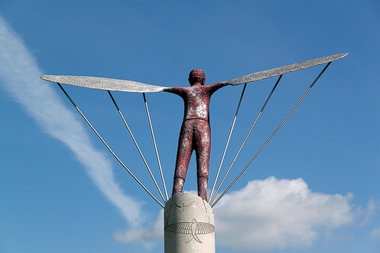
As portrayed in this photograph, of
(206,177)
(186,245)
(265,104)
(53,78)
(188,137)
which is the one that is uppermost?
(53,78)

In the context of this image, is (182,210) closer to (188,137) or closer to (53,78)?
(188,137)

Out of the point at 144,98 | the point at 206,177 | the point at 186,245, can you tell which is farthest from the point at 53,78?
the point at 186,245

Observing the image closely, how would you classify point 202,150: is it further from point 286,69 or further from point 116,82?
point 116,82

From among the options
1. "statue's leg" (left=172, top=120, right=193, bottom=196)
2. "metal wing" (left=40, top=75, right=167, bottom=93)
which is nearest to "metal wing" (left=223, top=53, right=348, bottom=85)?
"statue's leg" (left=172, top=120, right=193, bottom=196)

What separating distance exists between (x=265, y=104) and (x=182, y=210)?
3.95m

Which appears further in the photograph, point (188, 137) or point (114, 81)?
point (114, 81)

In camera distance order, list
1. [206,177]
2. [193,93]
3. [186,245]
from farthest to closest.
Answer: [193,93] < [206,177] < [186,245]

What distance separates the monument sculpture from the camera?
1202 cm

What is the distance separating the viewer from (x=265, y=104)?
45.7 feet

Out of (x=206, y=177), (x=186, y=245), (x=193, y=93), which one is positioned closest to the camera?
(x=186, y=245)

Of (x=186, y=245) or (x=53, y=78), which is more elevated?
(x=53, y=78)

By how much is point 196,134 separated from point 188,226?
2.73 m

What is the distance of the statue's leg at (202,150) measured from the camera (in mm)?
13216

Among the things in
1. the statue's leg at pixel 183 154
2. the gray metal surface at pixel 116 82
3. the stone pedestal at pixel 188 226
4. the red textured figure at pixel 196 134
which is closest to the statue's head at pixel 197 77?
the red textured figure at pixel 196 134
